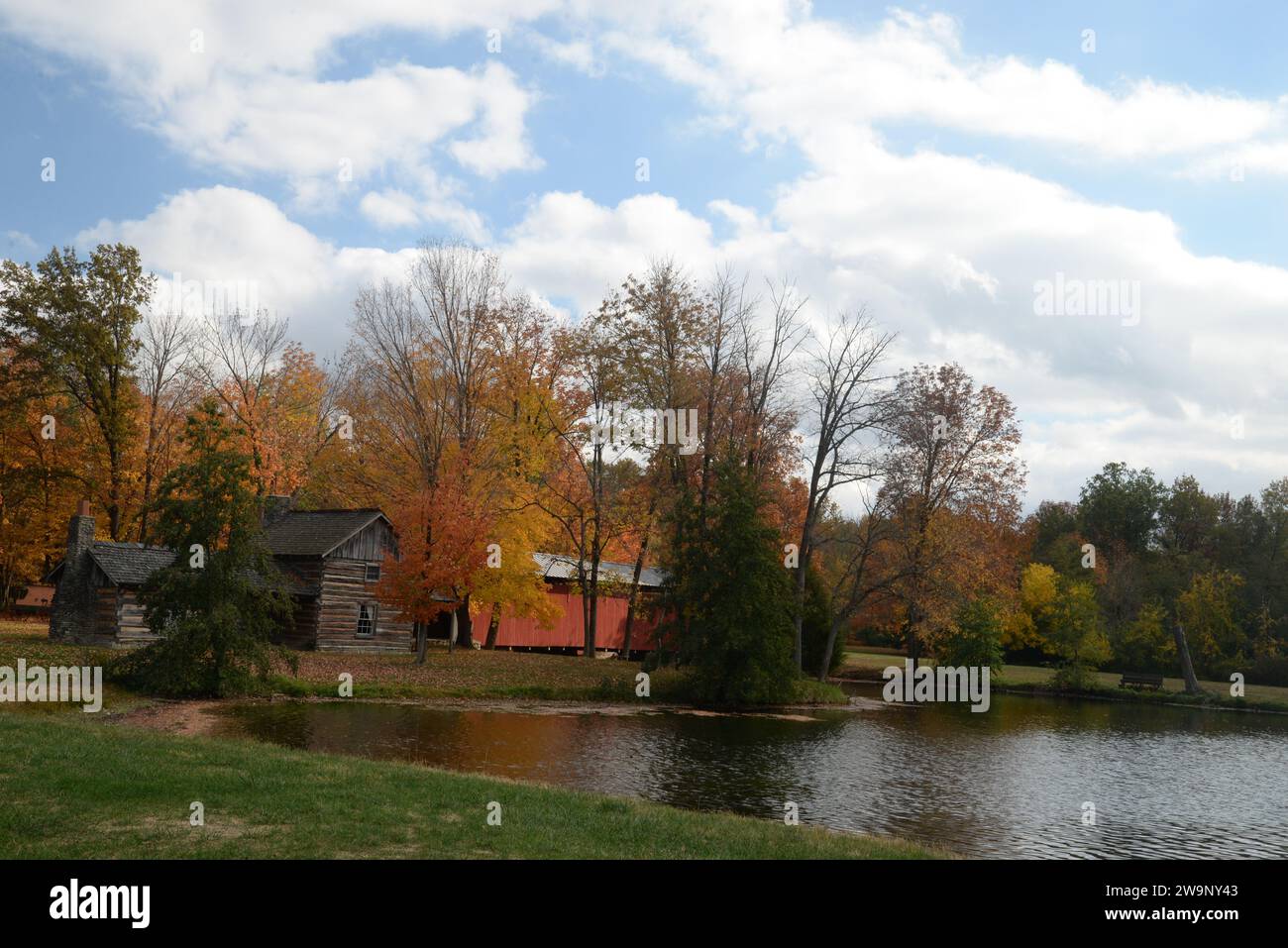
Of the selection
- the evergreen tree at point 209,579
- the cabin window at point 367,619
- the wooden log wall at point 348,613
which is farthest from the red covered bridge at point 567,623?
the evergreen tree at point 209,579

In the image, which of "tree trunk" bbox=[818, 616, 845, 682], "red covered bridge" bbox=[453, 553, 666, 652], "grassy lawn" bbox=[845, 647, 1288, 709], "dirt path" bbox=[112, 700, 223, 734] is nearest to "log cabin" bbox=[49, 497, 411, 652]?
"red covered bridge" bbox=[453, 553, 666, 652]

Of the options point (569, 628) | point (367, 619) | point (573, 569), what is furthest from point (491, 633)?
point (367, 619)

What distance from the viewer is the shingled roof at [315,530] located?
36.2 meters

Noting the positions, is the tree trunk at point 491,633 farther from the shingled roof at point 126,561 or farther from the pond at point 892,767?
the pond at point 892,767

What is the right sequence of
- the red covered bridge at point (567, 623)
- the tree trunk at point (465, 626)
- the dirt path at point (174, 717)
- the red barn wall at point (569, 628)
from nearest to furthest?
the dirt path at point (174, 717) → the tree trunk at point (465, 626) → the red covered bridge at point (567, 623) → the red barn wall at point (569, 628)

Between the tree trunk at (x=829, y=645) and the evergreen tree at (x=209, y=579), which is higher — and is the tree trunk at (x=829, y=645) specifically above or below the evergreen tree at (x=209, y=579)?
below

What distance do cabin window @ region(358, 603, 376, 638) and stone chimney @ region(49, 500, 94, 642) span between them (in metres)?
9.14

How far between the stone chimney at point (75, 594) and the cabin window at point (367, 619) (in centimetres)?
914

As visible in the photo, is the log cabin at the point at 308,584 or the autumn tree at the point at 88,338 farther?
the autumn tree at the point at 88,338

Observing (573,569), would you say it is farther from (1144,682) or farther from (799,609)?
(1144,682)

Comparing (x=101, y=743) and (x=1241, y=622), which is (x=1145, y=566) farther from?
(x=101, y=743)

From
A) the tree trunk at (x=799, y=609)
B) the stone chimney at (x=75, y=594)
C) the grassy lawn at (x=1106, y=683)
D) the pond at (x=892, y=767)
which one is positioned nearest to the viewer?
the pond at (x=892, y=767)

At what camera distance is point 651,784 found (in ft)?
55.3

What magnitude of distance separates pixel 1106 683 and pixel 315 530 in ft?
133
